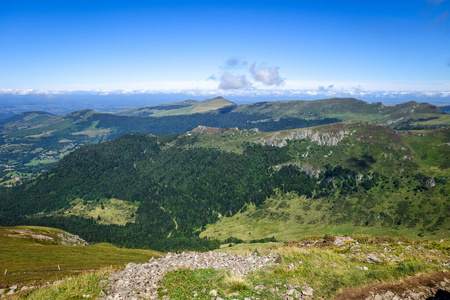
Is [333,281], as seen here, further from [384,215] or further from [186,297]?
[384,215]

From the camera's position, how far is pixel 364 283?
65.5 feet

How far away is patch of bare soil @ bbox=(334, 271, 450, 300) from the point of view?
17141 mm

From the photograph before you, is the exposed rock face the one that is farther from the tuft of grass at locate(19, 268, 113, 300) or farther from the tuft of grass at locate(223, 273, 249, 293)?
the tuft of grass at locate(223, 273, 249, 293)

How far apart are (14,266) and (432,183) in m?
257

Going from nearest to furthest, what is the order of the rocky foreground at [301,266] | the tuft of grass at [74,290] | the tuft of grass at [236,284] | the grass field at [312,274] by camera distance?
the rocky foreground at [301,266] < the grass field at [312,274] < the tuft of grass at [236,284] < the tuft of grass at [74,290]

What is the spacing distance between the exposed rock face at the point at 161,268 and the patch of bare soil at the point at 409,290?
34.0 ft

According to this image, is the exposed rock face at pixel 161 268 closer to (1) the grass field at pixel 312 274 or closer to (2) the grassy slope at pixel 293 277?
(2) the grassy slope at pixel 293 277

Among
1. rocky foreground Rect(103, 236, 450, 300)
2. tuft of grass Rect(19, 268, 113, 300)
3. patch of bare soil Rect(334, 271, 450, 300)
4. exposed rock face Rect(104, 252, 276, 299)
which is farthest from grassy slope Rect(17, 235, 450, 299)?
exposed rock face Rect(104, 252, 276, 299)

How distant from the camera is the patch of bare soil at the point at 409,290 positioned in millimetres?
17141

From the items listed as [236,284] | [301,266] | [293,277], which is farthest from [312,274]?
[236,284]

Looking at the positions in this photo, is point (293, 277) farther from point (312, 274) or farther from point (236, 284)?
point (236, 284)

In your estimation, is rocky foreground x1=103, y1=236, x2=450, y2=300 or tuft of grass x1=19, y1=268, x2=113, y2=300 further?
tuft of grass x1=19, y1=268, x2=113, y2=300

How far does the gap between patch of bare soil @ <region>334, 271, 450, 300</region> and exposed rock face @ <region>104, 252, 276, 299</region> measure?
10.4 meters

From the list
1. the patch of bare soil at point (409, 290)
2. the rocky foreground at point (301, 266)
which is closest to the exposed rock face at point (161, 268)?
the rocky foreground at point (301, 266)
